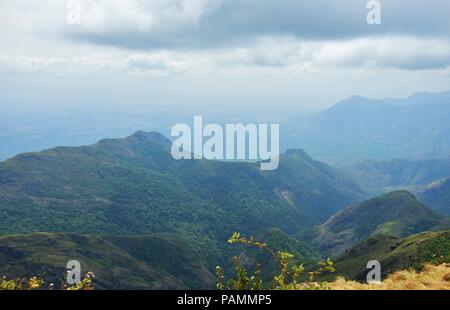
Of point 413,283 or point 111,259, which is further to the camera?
point 111,259

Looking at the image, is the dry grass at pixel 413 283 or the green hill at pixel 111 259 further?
the green hill at pixel 111 259

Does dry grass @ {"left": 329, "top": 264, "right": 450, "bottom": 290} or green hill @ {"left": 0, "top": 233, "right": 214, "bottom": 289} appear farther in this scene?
green hill @ {"left": 0, "top": 233, "right": 214, "bottom": 289}

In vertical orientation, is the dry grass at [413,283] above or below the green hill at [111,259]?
above

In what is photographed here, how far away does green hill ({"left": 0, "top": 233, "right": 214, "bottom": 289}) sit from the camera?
125 meters

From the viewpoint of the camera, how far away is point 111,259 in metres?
153

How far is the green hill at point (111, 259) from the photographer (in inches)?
4936

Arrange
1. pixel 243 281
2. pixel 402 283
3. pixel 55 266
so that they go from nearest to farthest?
pixel 243 281, pixel 402 283, pixel 55 266

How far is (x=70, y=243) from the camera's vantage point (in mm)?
149250

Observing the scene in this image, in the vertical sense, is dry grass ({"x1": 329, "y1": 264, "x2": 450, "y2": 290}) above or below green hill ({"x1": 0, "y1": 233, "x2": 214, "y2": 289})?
above

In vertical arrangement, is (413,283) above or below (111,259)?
above
